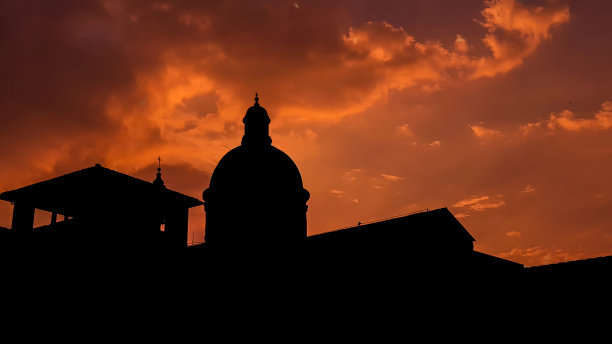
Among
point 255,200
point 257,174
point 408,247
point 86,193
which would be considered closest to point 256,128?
point 257,174

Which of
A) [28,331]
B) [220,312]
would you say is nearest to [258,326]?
[220,312]

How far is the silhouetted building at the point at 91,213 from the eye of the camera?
2341 cm

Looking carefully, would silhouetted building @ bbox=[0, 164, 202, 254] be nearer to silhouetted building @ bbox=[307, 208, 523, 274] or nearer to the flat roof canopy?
the flat roof canopy

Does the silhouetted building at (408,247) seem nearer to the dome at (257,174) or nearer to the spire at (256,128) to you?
the dome at (257,174)

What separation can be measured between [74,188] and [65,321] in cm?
538

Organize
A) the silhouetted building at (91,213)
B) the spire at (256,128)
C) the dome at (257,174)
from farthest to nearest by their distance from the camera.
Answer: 1. the spire at (256,128)
2. the dome at (257,174)
3. the silhouetted building at (91,213)

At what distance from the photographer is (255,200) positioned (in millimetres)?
34812

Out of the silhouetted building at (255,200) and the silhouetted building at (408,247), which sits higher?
the silhouetted building at (255,200)

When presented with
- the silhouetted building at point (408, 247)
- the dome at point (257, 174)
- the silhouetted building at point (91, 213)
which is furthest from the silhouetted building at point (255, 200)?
the silhouetted building at point (91, 213)

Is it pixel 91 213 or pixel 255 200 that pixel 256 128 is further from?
pixel 91 213

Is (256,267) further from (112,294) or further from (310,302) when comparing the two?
(112,294)

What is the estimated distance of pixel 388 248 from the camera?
1160 inches

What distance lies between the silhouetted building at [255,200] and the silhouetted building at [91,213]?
912 centimetres

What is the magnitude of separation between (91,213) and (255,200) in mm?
12490
